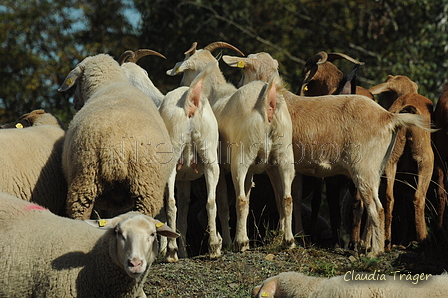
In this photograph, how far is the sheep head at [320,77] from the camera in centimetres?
978

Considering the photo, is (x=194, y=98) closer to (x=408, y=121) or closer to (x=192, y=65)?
(x=192, y=65)

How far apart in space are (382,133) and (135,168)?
10.6 ft

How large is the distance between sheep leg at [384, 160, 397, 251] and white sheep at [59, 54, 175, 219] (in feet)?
9.93

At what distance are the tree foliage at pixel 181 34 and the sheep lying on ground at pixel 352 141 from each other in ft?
24.9

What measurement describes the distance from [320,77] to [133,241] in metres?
5.95

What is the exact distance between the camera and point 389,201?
26.1ft

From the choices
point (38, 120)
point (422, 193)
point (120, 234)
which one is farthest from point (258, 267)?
point (38, 120)

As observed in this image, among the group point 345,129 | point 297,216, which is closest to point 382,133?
point 345,129

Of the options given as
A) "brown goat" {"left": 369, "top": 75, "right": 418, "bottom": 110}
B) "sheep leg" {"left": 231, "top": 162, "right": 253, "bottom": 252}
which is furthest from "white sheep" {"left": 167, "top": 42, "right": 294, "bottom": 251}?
"brown goat" {"left": 369, "top": 75, "right": 418, "bottom": 110}

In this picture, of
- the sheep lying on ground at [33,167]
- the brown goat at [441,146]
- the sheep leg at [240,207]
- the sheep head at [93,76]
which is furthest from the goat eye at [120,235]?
the brown goat at [441,146]

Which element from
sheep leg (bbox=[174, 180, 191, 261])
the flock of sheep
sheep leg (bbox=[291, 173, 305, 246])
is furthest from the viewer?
sheep leg (bbox=[291, 173, 305, 246])

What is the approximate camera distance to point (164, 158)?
6.15 m

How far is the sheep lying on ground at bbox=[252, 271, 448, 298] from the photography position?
4656 millimetres

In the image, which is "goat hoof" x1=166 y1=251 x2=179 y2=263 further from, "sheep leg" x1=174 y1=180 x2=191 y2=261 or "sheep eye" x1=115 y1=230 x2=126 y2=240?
"sheep eye" x1=115 y1=230 x2=126 y2=240
